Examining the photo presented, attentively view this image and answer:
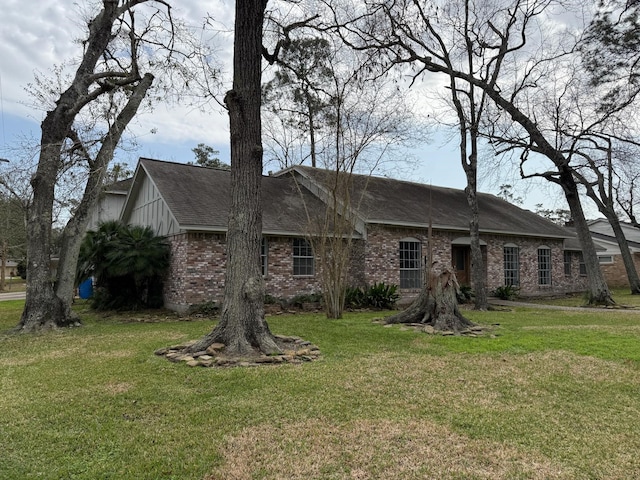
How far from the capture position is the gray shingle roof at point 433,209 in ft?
54.0

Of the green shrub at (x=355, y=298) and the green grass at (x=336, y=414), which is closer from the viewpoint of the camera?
the green grass at (x=336, y=414)

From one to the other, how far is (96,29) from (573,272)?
22109 mm

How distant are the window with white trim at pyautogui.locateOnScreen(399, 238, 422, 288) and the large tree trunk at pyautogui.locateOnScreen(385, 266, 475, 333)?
5789 millimetres

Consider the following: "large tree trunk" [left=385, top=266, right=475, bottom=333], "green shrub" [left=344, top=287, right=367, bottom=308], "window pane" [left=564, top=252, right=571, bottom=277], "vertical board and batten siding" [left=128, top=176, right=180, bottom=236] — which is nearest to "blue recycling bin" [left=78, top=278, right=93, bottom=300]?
"vertical board and batten siding" [left=128, top=176, right=180, bottom=236]

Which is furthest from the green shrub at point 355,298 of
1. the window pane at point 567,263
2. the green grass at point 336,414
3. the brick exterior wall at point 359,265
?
the window pane at point 567,263

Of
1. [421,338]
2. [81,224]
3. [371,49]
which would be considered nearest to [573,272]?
[371,49]

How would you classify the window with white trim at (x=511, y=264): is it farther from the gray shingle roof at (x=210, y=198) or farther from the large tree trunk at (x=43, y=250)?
the large tree trunk at (x=43, y=250)

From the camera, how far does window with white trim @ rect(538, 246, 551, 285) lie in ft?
66.9

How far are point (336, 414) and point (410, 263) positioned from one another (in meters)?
12.8

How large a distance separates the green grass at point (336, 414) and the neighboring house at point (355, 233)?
5.51 metres

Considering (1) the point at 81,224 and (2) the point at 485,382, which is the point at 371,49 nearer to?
(1) the point at 81,224

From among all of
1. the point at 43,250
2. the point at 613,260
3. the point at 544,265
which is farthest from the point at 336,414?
the point at 613,260

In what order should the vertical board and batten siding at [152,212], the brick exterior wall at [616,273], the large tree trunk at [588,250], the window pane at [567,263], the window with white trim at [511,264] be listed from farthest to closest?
the brick exterior wall at [616,273]
the window pane at [567,263]
the window with white trim at [511,264]
the large tree trunk at [588,250]
the vertical board and batten siding at [152,212]

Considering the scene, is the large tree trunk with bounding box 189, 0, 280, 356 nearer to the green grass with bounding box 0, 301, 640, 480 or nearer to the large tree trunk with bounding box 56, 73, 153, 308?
the green grass with bounding box 0, 301, 640, 480
